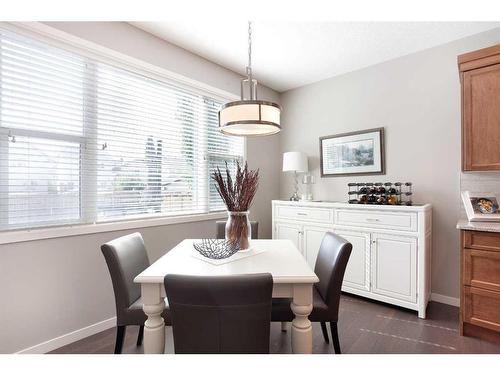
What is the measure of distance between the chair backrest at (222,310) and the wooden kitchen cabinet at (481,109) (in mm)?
2174

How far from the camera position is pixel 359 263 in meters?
2.67

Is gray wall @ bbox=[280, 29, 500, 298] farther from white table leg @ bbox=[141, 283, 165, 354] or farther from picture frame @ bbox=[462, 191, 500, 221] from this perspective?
white table leg @ bbox=[141, 283, 165, 354]

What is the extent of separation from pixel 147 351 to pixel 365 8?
1525 mm

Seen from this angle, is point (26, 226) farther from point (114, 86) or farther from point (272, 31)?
point (272, 31)

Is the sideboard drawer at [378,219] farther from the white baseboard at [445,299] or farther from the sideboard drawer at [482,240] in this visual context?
the white baseboard at [445,299]

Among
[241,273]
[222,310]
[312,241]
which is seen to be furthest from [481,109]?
[222,310]

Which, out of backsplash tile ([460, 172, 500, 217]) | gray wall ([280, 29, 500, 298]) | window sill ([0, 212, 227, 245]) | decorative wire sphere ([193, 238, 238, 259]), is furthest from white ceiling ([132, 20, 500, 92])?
decorative wire sphere ([193, 238, 238, 259])

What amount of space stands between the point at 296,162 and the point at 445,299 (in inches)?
82.7

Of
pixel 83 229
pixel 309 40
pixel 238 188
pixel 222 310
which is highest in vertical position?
pixel 309 40

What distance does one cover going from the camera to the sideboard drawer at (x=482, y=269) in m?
1.88

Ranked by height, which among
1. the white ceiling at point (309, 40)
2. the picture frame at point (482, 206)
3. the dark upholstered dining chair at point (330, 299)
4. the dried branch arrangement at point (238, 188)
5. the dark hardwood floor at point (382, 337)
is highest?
the white ceiling at point (309, 40)

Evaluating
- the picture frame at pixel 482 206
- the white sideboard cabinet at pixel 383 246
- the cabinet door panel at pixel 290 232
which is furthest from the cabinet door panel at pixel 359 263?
the picture frame at pixel 482 206

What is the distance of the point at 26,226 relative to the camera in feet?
5.81

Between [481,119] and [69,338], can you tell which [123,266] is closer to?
[69,338]
